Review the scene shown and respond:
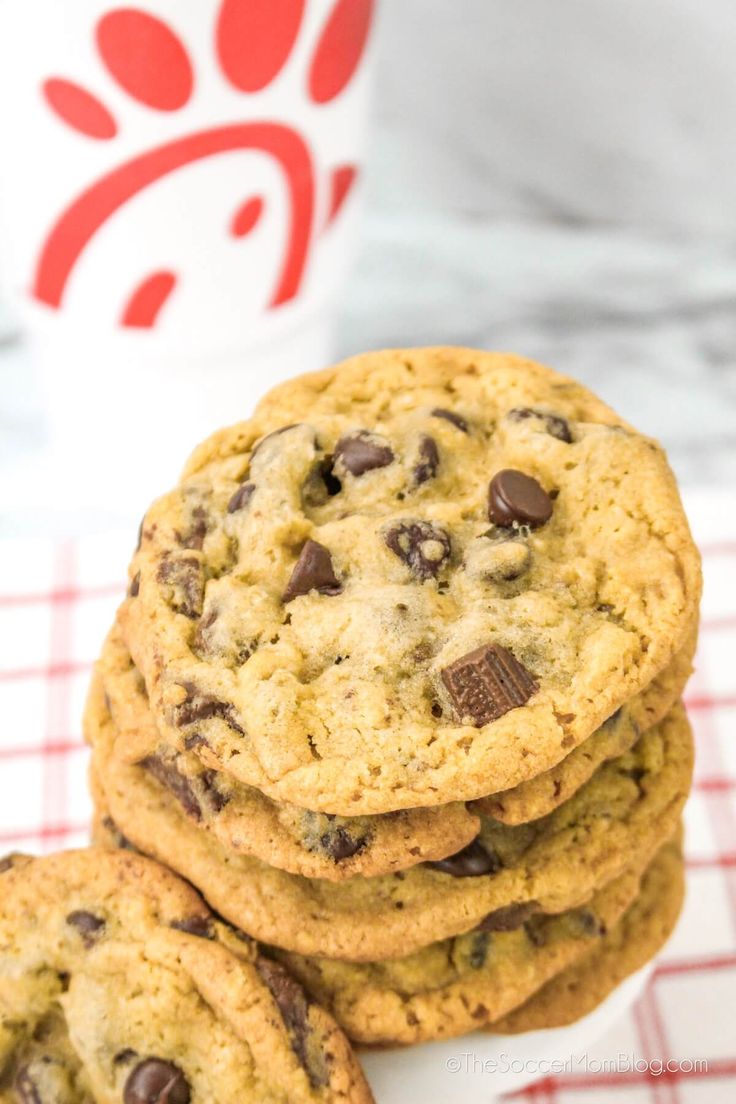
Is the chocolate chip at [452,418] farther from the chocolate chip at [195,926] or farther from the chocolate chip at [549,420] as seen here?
the chocolate chip at [195,926]

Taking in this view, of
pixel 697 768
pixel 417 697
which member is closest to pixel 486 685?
pixel 417 697

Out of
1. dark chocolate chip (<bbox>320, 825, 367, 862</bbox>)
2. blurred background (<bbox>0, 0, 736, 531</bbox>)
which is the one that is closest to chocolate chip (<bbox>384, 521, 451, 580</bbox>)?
dark chocolate chip (<bbox>320, 825, 367, 862</bbox>)

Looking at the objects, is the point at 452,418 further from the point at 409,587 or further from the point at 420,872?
the point at 420,872

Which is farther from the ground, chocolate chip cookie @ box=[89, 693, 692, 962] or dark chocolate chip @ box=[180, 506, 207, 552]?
dark chocolate chip @ box=[180, 506, 207, 552]

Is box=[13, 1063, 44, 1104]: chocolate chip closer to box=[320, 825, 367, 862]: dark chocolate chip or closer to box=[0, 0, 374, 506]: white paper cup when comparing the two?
box=[320, 825, 367, 862]: dark chocolate chip

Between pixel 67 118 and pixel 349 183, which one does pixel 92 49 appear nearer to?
pixel 67 118

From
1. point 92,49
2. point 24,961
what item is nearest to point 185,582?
point 24,961

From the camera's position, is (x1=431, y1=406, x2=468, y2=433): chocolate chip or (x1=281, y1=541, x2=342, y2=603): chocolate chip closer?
(x1=281, y1=541, x2=342, y2=603): chocolate chip
